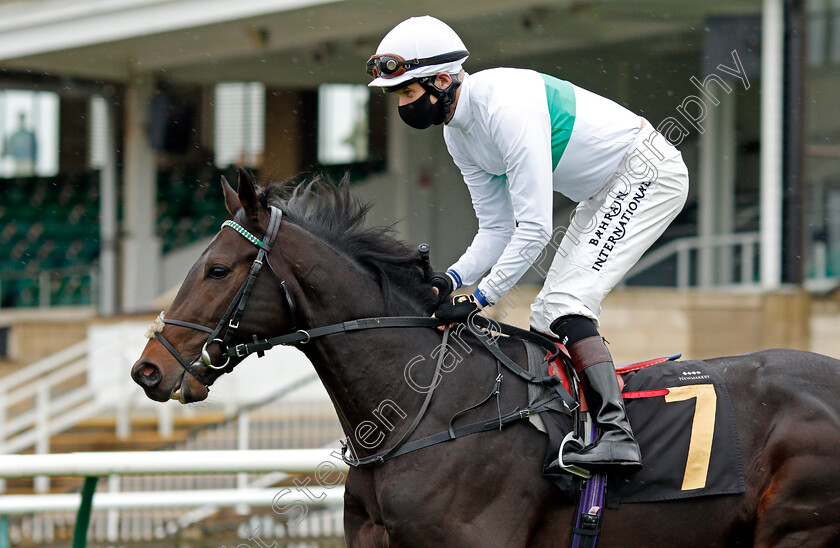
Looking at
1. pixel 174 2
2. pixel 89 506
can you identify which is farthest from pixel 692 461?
pixel 174 2

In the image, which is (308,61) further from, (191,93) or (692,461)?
(692,461)

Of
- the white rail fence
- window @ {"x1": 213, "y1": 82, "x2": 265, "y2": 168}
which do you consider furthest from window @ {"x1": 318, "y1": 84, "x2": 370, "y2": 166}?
the white rail fence

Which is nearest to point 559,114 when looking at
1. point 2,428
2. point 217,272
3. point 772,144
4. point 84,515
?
point 217,272

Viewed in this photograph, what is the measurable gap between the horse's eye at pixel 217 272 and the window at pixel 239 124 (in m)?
13.0

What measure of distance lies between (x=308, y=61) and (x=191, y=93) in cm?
256

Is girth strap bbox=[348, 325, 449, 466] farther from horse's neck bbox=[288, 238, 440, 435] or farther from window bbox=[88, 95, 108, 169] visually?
window bbox=[88, 95, 108, 169]

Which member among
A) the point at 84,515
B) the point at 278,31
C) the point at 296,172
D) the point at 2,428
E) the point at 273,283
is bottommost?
the point at 2,428

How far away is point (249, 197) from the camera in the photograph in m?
2.88

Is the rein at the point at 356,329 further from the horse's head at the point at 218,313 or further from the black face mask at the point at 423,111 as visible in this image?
the black face mask at the point at 423,111

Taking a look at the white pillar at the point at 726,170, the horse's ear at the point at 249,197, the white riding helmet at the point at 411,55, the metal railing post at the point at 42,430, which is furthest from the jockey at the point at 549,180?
the white pillar at the point at 726,170

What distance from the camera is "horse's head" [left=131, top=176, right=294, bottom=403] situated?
2.76m

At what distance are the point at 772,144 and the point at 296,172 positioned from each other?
21.5 feet

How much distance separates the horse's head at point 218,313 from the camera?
2756mm

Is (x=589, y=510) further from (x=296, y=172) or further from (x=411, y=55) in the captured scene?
(x=296, y=172)
